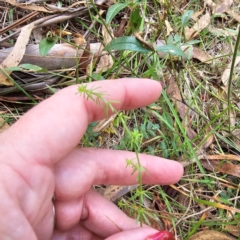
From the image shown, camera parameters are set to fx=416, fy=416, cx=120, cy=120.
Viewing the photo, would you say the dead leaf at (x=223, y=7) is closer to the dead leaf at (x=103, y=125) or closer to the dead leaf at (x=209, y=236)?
the dead leaf at (x=103, y=125)

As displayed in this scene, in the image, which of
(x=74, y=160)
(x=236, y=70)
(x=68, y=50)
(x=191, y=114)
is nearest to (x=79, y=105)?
(x=74, y=160)

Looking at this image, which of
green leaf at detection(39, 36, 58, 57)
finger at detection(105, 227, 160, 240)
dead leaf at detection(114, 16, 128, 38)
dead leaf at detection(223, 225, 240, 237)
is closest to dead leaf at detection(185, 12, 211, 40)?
dead leaf at detection(114, 16, 128, 38)

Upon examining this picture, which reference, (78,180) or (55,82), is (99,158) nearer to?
(78,180)

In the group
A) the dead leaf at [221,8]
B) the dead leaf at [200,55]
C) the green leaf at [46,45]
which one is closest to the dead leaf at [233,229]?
the dead leaf at [200,55]

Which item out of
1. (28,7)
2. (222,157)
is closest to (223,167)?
(222,157)

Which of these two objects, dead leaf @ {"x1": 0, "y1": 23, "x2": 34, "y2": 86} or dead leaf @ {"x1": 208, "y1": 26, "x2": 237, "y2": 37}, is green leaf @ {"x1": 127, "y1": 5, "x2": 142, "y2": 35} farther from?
dead leaf @ {"x1": 208, "y1": 26, "x2": 237, "y2": 37}
